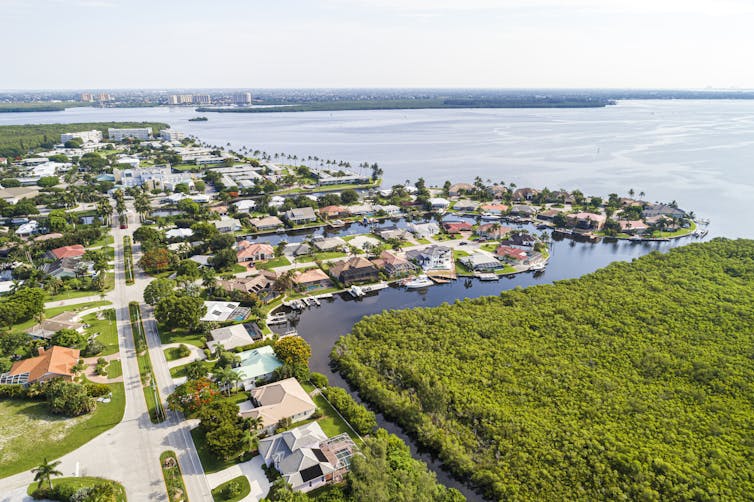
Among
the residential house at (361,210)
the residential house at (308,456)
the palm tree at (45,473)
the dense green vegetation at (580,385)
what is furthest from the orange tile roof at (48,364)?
the residential house at (361,210)

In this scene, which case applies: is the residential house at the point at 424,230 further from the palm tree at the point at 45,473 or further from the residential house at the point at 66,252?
the palm tree at the point at 45,473

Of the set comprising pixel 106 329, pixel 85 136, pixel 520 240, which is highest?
pixel 85 136

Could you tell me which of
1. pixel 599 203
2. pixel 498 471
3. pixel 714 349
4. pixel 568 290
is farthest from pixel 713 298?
pixel 599 203

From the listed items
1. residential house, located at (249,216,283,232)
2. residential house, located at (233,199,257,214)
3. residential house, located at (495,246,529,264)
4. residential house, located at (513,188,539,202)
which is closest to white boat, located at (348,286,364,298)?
residential house, located at (495,246,529,264)

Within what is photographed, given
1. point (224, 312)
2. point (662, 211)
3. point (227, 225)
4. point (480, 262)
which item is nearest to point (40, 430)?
point (224, 312)

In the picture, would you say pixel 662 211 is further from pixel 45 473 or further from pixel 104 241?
pixel 104 241

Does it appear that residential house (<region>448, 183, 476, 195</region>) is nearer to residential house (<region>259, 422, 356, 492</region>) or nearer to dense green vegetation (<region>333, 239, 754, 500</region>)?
dense green vegetation (<region>333, 239, 754, 500</region>)
